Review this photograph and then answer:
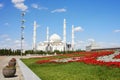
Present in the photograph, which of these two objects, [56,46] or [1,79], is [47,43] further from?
[1,79]

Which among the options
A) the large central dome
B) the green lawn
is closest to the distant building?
the large central dome

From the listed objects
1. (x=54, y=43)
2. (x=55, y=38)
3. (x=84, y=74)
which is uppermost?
(x=55, y=38)

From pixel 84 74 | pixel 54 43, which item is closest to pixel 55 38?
pixel 54 43

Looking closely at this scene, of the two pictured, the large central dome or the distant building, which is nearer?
the distant building

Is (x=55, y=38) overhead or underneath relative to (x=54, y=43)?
overhead

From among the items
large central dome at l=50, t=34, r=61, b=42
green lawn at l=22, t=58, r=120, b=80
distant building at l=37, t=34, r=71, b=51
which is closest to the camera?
green lawn at l=22, t=58, r=120, b=80

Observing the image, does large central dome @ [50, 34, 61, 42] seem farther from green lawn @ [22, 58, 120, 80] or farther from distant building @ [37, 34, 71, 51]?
green lawn @ [22, 58, 120, 80]

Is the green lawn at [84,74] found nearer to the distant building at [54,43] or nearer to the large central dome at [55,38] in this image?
the distant building at [54,43]

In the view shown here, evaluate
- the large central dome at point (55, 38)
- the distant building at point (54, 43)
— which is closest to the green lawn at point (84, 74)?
the distant building at point (54, 43)

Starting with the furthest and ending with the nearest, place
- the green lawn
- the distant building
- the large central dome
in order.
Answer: the large central dome, the distant building, the green lawn

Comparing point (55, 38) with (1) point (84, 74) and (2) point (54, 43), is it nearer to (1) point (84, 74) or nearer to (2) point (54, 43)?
(2) point (54, 43)

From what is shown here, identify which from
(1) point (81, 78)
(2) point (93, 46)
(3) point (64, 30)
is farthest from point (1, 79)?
(3) point (64, 30)

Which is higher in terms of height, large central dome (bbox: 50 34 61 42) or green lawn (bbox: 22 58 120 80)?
large central dome (bbox: 50 34 61 42)

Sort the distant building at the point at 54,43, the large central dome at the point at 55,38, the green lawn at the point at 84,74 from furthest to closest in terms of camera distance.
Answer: the large central dome at the point at 55,38
the distant building at the point at 54,43
the green lawn at the point at 84,74
